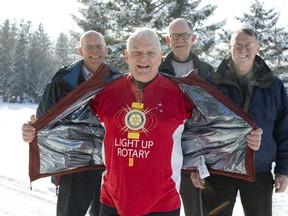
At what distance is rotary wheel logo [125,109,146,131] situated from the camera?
2.56 meters

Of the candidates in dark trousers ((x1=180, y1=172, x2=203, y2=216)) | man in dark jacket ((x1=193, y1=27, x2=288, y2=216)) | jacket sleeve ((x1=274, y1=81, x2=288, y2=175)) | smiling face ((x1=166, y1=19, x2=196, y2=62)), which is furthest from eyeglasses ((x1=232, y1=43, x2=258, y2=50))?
dark trousers ((x1=180, y1=172, x2=203, y2=216))

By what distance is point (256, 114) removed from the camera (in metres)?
3.12

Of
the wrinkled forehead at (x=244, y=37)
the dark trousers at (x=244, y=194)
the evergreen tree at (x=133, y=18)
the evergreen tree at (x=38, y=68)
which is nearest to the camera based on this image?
the wrinkled forehead at (x=244, y=37)

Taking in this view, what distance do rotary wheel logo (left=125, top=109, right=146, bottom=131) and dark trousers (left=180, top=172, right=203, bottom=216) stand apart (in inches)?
53.9

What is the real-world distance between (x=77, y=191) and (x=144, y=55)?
1.75m

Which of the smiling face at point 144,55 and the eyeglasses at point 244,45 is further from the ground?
the eyeglasses at point 244,45

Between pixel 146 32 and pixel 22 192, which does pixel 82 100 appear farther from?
pixel 22 192

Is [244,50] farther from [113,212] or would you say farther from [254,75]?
[113,212]

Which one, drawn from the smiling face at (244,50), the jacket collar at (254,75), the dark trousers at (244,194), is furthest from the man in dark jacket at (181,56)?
the dark trousers at (244,194)

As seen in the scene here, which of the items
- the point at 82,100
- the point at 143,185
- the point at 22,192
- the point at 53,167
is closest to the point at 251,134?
the point at 143,185

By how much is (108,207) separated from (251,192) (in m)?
1.40

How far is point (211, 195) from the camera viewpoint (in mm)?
3352

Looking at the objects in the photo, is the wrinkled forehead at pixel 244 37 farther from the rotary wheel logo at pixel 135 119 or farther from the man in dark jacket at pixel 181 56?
the rotary wheel logo at pixel 135 119

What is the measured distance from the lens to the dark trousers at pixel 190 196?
3607 mm
